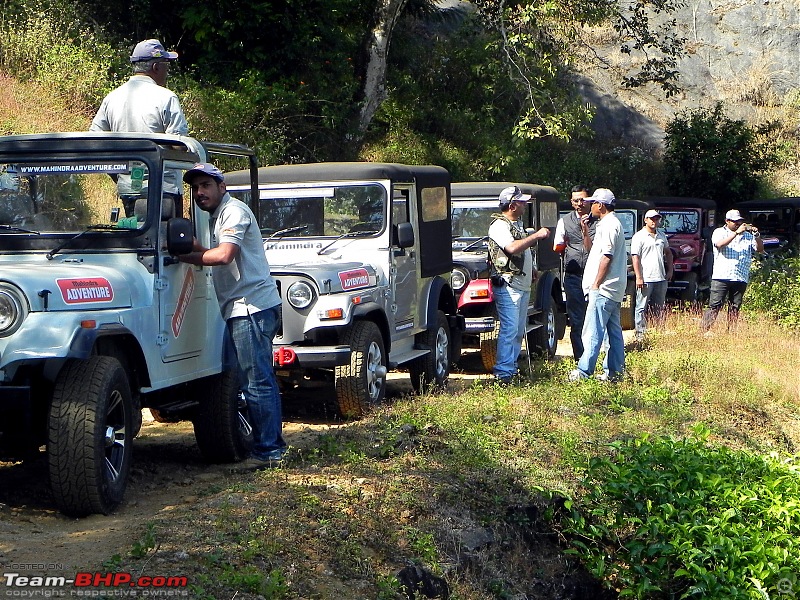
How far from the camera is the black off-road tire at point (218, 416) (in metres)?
6.44

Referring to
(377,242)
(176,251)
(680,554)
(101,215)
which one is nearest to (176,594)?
(176,251)

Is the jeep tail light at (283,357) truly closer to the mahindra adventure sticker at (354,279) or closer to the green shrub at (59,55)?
the mahindra adventure sticker at (354,279)

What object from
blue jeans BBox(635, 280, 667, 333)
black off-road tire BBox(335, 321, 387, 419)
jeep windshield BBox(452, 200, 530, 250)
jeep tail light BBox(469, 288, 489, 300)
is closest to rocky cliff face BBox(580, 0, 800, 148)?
blue jeans BBox(635, 280, 667, 333)

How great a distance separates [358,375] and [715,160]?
21.8 m

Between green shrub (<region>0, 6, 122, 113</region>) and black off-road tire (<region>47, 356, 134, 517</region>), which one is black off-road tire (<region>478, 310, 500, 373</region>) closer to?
black off-road tire (<region>47, 356, 134, 517</region>)

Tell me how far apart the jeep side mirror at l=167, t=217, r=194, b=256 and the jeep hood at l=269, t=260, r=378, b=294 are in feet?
7.95

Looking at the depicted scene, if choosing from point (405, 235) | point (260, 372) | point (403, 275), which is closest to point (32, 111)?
point (403, 275)

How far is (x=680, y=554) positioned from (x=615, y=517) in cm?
60

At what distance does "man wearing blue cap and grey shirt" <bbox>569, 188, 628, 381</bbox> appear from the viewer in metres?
9.28

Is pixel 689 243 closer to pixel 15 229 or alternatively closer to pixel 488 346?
pixel 488 346

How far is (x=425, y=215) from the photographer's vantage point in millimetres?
9914

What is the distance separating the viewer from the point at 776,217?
22.3 meters

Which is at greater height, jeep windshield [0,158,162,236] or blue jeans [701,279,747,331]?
jeep windshield [0,158,162,236]

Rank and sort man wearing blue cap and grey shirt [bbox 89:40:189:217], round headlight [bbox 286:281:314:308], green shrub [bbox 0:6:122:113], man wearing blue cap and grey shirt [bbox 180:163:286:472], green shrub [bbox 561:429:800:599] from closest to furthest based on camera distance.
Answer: green shrub [bbox 561:429:800:599] < man wearing blue cap and grey shirt [bbox 180:163:286:472] < man wearing blue cap and grey shirt [bbox 89:40:189:217] < round headlight [bbox 286:281:314:308] < green shrub [bbox 0:6:122:113]
